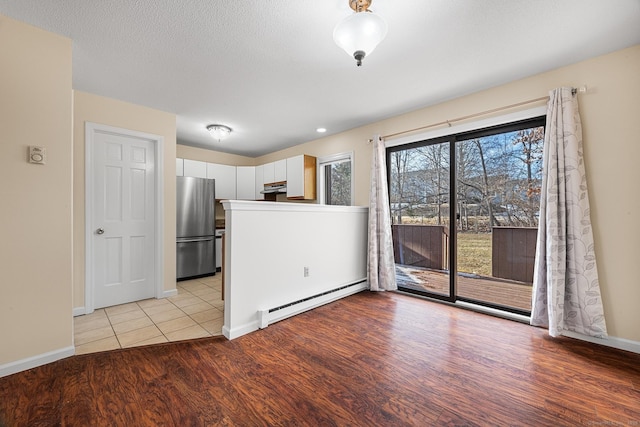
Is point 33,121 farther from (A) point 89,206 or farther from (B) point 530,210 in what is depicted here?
(B) point 530,210

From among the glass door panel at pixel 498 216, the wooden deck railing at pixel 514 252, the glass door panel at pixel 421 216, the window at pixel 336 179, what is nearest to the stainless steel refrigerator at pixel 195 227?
the window at pixel 336 179

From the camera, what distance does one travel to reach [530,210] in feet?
9.16

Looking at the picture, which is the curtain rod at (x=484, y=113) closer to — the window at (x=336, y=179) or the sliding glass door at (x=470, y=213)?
the sliding glass door at (x=470, y=213)

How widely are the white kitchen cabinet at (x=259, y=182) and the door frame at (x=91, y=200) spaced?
2170 millimetres

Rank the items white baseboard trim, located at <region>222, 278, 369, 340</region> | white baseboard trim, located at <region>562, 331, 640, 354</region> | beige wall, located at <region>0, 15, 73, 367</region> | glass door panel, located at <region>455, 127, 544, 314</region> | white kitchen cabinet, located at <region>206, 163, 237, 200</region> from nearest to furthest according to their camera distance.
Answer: beige wall, located at <region>0, 15, 73, 367</region> < white baseboard trim, located at <region>562, 331, 640, 354</region> < white baseboard trim, located at <region>222, 278, 369, 340</region> < glass door panel, located at <region>455, 127, 544, 314</region> < white kitchen cabinet, located at <region>206, 163, 237, 200</region>

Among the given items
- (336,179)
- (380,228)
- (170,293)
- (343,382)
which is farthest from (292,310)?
(336,179)

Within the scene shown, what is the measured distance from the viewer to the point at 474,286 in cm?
323

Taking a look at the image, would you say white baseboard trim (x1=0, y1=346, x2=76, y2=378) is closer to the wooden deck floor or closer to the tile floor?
the tile floor

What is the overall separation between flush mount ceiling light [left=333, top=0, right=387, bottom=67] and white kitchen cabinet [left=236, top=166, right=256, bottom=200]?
422 cm

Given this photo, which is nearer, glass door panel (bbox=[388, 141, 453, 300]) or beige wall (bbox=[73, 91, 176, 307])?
beige wall (bbox=[73, 91, 176, 307])

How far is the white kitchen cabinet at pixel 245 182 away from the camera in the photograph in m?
5.50

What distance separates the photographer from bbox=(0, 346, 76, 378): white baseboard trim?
1.87 metres

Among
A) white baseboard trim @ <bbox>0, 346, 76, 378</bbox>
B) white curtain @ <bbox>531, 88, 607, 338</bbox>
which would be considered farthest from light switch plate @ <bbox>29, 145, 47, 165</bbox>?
white curtain @ <bbox>531, 88, 607, 338</bbox>

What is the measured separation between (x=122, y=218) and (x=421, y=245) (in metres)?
3.76
